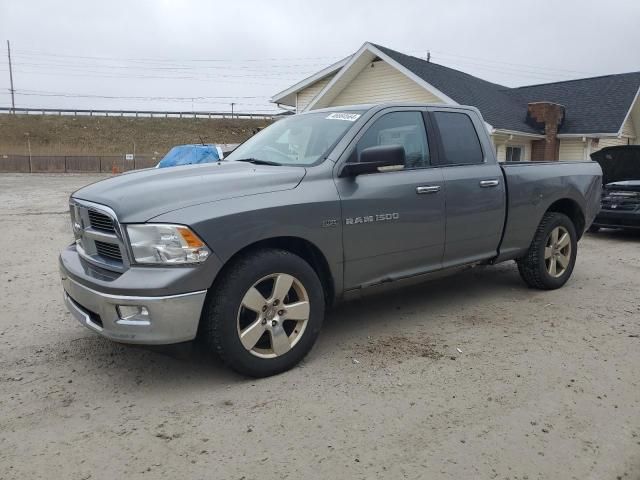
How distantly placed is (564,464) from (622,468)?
0.28 meters

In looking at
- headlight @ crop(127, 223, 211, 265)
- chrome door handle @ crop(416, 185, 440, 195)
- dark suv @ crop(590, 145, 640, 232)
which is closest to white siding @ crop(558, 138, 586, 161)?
dark suv @ crop(590, 145, 640, 232)

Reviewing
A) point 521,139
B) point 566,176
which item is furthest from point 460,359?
point 521,139

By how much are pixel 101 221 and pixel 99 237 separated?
0.10 meters

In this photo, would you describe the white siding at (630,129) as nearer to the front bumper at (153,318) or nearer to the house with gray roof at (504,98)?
the house with gray roof at (504,98)

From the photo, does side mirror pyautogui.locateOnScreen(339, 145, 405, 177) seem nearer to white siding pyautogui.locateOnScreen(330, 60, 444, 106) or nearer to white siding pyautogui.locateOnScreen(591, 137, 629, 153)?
white siding pyautogui.locateOnScreen(330, 60, 444, 106)

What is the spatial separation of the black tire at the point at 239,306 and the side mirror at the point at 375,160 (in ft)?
2.52

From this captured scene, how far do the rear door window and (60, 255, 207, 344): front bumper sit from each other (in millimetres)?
2565

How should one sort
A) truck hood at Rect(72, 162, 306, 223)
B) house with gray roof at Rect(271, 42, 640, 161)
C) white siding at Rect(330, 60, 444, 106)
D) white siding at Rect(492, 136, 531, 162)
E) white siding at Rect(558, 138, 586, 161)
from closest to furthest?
truck hood at Rect(72, 162, 306, 223) → white siding at Rect(330, 60, 444, 106) → house with gray roof at Rect(271, 42, 640, 161) → white siding at Rect(492, 136, 531, 162) → white siding at Rect(558, 138, 586, 161)

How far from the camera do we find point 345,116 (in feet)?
14.0

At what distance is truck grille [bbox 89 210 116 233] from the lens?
327 cm

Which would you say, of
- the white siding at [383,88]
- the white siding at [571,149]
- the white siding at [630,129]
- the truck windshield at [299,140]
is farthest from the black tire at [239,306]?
the white siding at [630,129]

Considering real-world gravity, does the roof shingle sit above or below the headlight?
above

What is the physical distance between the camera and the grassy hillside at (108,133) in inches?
2186

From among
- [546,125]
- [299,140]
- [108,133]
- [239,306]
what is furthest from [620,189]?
[108,133]
